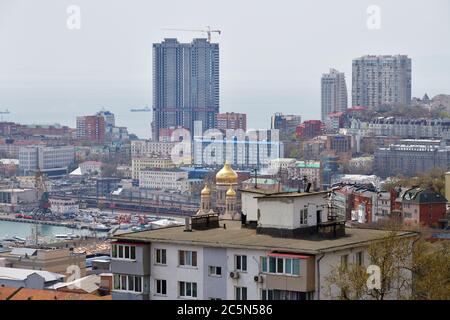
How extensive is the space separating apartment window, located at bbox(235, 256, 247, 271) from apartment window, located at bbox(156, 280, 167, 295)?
8.7 inches

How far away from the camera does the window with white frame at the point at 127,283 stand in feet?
12.0

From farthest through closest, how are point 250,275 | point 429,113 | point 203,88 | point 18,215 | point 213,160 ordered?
point 203,88 → point 429,113 → point 213,160 → point 18,215 → point 250,275

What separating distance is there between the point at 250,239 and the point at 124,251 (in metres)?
0.33

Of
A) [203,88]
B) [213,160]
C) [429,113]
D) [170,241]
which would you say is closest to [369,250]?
[170,241]

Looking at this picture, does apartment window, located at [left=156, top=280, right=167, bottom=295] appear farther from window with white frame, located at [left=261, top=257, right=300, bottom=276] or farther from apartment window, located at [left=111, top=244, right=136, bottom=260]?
window with white frame, located at [left=261, top=257, right=300, bottom=276]

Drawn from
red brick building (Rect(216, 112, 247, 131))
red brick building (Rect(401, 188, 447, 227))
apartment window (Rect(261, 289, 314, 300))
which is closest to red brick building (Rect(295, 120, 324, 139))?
red brick building (Rect(216, 112, 247, 131))

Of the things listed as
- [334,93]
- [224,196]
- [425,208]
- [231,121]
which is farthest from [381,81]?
[425,208]

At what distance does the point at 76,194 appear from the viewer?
80.7 feet

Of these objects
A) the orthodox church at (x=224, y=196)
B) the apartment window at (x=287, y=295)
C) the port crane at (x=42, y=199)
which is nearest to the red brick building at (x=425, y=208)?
the orthodox church at (x=224, y=196)

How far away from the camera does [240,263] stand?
11.5ft

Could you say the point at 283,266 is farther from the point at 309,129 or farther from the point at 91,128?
the point at 91,128

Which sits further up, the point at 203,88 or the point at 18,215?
the point at 203,88

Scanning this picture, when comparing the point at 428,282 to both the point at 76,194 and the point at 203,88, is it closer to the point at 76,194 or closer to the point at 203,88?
the point at 76,194
